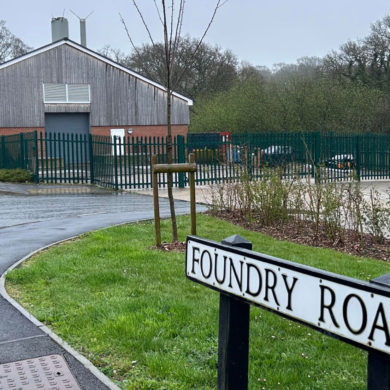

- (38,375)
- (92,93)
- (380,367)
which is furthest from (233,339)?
(92,93)

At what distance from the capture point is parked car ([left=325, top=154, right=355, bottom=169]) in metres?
24.7

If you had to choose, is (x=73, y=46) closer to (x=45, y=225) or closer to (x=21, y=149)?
(x=21, y=149)

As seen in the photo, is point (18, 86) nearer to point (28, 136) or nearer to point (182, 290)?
point (28, 136)

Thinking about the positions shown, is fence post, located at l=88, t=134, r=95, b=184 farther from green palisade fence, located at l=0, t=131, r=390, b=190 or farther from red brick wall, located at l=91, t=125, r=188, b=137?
red brick wall, located at l=91, t=125, r=188, b=137

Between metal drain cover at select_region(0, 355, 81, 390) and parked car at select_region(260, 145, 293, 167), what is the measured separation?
60.5 ft

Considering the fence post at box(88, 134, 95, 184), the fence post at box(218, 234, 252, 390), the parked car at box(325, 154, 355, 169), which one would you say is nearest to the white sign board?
the fence post at box(218, 234, 252, 390)

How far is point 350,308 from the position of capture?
7.63 ft

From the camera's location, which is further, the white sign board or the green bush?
the green bush

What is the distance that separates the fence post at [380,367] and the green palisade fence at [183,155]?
58.9ft

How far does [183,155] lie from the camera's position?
906 inches

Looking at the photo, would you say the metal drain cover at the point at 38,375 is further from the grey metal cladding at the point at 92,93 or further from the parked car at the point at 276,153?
the grey metal cladding at the point at 92,93

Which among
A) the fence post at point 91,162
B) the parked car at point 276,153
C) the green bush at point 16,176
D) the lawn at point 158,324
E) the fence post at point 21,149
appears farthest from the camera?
the fence post at point 21,149

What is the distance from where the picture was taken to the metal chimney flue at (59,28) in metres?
→ 41.8

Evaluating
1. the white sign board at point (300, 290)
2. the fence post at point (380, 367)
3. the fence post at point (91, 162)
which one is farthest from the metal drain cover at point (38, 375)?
the fence post at point (91, 162)
